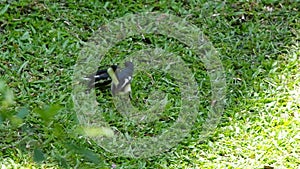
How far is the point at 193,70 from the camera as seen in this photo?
12.5 feet

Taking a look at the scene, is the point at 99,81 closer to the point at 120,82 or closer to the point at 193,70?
the point at 120,82

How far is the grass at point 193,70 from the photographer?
310cm

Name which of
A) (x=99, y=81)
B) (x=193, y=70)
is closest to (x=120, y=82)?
(x=99, y=81)

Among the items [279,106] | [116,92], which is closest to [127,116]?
[116,92]

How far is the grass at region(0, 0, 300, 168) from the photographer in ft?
10.2

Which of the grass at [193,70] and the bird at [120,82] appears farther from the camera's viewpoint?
the bird at [120,82]

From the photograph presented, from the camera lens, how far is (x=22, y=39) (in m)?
3.95

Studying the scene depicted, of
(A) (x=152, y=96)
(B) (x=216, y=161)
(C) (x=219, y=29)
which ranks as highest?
(C) (x=219, y=29)

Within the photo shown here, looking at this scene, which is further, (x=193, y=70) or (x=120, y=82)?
(x=193, y=70)

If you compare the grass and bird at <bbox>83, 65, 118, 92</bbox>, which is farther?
bird at <bbox>83, 65, 118, 92</bbox>

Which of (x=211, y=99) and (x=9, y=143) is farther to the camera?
(x=211, y=99)

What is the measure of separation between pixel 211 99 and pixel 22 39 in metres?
1.35

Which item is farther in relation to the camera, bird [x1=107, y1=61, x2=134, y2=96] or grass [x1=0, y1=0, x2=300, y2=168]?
bird [x1=107, y1=61, x2=134, y2=96]

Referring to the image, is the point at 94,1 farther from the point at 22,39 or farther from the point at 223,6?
the point at 223,6
